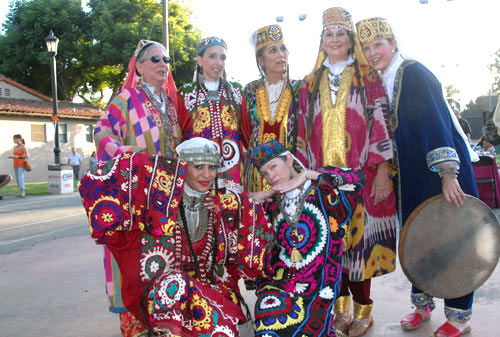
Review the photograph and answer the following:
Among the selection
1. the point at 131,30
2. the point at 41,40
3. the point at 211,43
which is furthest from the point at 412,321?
the point at 41,40

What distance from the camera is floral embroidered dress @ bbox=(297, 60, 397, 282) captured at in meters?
2.79

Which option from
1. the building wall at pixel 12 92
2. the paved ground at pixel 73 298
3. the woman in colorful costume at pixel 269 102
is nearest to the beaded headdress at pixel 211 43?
the woman in colorful costume at pixel 269 102

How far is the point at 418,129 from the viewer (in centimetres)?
276

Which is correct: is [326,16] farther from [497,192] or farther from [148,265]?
[497,192]

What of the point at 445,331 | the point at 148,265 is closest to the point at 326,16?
the point at 148,265

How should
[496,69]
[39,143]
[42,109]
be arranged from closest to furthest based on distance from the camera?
1. [39,143]
2. [42,109]
3. [496,69]

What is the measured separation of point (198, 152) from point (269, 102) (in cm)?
88

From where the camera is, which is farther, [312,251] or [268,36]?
[268,36]

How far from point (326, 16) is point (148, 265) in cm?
189

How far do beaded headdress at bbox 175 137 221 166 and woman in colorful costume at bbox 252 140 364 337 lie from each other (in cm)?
26

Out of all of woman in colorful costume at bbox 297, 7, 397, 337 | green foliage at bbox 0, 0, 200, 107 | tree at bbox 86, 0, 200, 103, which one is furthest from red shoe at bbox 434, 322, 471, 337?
tree at bbox 86, 0, 200, 103

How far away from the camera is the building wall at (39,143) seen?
69.1 ft

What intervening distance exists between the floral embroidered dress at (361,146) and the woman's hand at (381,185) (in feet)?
→ 0.09

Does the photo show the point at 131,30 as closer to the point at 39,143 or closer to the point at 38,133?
the point at 38,133
